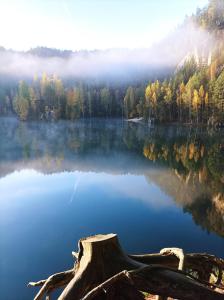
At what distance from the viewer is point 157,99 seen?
443 feet

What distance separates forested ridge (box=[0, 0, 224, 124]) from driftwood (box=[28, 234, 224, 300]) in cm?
11138

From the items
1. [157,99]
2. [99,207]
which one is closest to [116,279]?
[99,207]

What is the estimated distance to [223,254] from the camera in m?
18.8

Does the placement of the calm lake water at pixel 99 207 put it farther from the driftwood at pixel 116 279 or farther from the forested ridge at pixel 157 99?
the forested ridge at pixel 157 99

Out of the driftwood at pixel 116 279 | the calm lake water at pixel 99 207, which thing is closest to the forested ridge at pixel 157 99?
the calm lake water at pixel 99 207

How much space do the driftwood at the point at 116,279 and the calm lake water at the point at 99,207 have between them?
1026cm

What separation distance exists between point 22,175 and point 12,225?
18695 millimetres

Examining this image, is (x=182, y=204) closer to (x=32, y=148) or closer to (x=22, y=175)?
(x=22, y=175)

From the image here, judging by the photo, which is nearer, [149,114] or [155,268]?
[155,268]

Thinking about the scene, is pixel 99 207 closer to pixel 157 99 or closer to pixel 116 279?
pixel 116 279

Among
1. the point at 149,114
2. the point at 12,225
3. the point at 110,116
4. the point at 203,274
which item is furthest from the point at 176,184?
the point at 110,116

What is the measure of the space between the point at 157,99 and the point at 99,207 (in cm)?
11330

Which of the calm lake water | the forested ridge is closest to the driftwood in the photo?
the calm lake water

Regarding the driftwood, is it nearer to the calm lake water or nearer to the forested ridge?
the calm lake water
